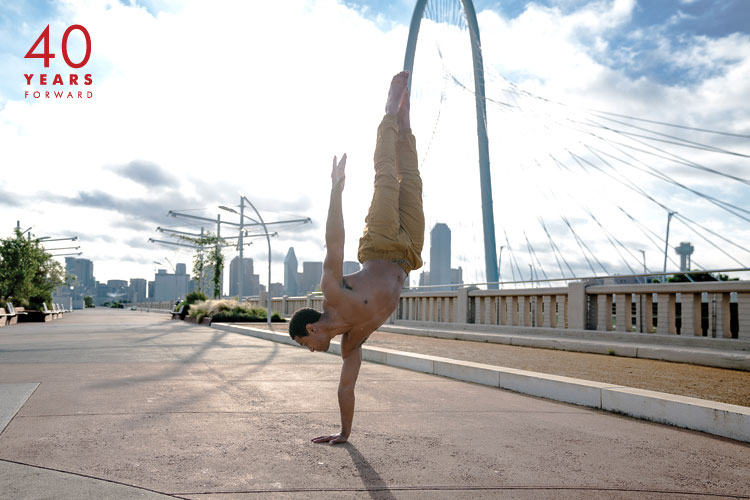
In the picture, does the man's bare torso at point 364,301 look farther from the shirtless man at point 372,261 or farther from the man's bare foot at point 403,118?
the man's bare foot at point 403,118

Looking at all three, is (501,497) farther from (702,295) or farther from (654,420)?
(702,295)

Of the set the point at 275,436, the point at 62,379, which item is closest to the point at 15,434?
the point at 275,436

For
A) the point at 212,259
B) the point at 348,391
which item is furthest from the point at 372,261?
the point at 212,259

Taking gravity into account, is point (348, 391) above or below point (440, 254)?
below

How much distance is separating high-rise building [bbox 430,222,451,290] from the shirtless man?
20.7 meters

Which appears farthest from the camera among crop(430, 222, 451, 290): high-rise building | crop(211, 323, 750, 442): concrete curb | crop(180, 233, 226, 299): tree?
crop(180, 233, 226, 299): tree

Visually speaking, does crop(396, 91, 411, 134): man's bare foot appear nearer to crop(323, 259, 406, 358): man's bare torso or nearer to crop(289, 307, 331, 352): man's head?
crop(323, 259, 406, 358): man's bare torso

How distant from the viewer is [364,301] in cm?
380

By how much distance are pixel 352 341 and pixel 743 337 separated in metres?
7.02

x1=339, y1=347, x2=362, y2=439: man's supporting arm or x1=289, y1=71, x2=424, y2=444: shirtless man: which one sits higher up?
x1=289, y1=71, x2=424, y2=444: shirtless man

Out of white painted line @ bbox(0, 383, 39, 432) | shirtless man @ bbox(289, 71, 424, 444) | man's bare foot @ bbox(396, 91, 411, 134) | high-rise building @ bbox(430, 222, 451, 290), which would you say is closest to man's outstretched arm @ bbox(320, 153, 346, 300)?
shirtless man @ bbox(289, 71, 424, 444)

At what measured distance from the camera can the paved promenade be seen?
287 centimetres

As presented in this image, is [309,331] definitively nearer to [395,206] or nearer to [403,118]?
[395,206]

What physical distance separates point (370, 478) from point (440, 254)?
23.5 meters
